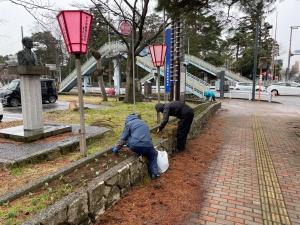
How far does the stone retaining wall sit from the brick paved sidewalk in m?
1.14

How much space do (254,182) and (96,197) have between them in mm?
3223

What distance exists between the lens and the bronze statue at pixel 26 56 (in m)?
6.58

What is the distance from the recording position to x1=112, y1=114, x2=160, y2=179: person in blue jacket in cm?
478

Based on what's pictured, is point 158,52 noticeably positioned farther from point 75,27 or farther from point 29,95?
point 75,27

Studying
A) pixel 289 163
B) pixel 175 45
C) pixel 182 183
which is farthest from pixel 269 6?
pixel 182 183

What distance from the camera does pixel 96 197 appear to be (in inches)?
142

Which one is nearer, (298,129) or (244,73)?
(298,129)

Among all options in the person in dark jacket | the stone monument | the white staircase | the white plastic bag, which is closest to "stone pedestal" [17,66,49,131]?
the stone monument

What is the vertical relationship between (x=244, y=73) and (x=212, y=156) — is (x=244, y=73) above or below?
above

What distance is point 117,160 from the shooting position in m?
4.80

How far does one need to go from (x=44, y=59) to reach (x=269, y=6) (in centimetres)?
4040

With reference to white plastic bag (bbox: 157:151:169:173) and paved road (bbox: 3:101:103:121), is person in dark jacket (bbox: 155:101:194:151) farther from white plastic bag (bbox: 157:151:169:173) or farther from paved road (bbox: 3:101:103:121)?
paved road (bbox: 3:101:103:121)

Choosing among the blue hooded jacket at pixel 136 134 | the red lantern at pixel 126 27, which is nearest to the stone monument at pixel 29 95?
the blue hooded jacket at pixel 136 134

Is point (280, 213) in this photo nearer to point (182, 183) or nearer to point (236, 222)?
point (236, 222)
